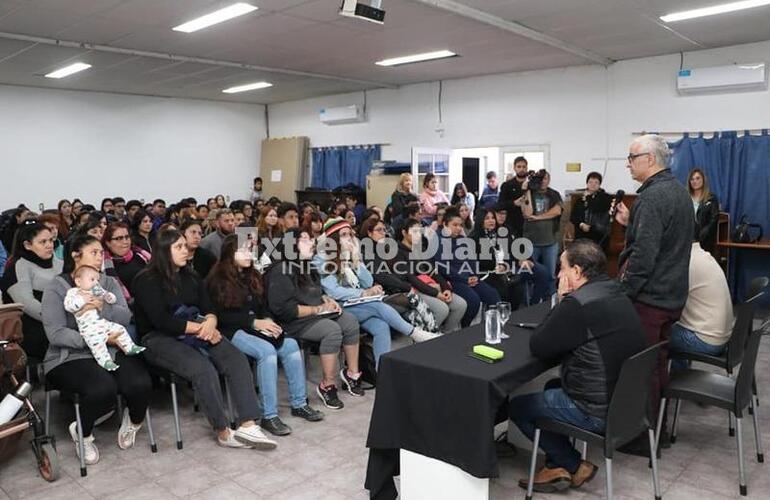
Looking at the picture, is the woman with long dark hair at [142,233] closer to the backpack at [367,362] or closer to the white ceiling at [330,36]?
the white ceiling at [330,36]

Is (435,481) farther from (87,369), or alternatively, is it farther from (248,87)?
(248,87)

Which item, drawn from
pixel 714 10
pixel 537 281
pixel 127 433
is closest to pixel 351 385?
pixel 127 433

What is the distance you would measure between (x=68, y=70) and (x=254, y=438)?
277 inches

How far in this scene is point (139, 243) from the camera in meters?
4.81

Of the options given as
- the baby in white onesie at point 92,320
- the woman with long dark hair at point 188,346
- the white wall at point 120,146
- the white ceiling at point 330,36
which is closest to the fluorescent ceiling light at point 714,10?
the white ceiling at point 330,36

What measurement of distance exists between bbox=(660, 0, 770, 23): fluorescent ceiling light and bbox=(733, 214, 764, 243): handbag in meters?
2.24

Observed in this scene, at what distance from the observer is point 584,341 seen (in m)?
2.23

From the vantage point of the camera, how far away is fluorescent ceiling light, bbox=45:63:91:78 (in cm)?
762

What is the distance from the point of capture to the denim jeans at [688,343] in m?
3.01

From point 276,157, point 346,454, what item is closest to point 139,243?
point 346,454

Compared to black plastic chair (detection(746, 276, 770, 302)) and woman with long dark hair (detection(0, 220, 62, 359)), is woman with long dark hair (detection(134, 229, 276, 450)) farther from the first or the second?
black plastic chair (detection(746, 276, 770, 302))

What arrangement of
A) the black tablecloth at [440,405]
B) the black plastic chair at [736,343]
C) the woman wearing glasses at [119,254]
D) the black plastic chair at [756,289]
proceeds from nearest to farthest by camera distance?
the black tablecloth at [440,405] → the black plastic chair at [736,343] → the black plastic chair at [756,289] → the woman wearing glasses at [119,254]

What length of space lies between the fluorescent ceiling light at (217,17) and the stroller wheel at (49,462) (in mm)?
3757

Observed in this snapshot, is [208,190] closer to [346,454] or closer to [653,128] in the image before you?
[653,128]
